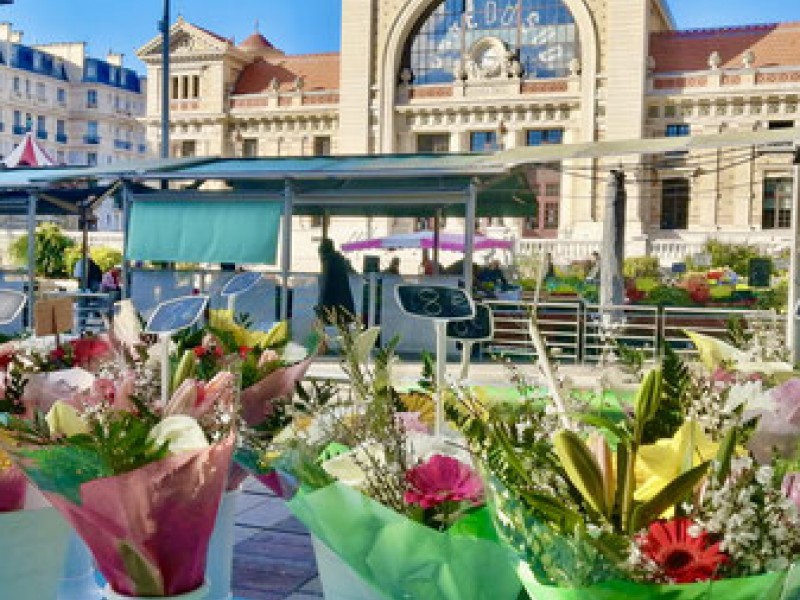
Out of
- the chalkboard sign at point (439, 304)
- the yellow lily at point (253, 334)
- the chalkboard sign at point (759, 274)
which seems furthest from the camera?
the chalkboard sign at point (759, 274)

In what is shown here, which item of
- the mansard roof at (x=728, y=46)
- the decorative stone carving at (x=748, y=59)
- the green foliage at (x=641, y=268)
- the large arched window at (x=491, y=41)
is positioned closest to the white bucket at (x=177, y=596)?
the green foliage at (x=641, y=268)

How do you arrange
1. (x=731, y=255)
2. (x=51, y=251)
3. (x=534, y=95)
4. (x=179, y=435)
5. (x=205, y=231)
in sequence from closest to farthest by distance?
(x=179, y=435), (x=205, y=231), (x=51, y=251), (x=731, y=255), (x=534, y=95)

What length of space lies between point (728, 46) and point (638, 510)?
4303 centimetres

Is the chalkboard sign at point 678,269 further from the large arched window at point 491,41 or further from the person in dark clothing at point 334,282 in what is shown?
the person in dark clothing at point 334,282

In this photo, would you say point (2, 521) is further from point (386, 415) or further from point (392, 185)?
point (392, 185)

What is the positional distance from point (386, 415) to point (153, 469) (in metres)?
0.34

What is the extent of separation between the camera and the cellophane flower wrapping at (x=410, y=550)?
3.85 feet

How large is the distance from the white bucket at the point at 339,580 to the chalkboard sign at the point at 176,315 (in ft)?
2.83

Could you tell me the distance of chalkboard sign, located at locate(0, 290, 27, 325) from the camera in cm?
433

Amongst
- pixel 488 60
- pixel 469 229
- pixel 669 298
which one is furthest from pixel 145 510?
pixel 488 60

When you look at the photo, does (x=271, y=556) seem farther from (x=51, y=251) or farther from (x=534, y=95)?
(x=534, y=95)

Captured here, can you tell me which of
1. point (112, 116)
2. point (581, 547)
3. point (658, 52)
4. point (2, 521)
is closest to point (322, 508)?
point (581, 547)

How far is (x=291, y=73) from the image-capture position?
4809cm

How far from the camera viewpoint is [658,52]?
1618 inches
